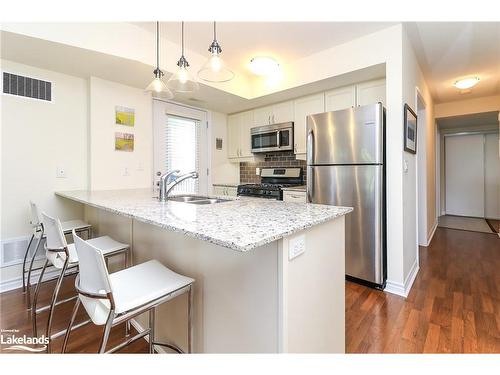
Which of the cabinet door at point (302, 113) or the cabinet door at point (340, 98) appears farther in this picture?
the cabinet door at point (302, 113)

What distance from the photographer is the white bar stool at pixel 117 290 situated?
0.94m

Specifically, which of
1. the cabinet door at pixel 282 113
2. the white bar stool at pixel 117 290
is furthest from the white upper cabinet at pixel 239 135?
the white bar stool at pixel 117 290

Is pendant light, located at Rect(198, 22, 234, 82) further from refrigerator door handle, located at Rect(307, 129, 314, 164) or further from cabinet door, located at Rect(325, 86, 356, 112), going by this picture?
cabinet door, located at Rect(325, 86, 356, 112)

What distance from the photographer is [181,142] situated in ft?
12.2

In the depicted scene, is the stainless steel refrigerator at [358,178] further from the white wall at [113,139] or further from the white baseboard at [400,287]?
the white wall at [113,139]

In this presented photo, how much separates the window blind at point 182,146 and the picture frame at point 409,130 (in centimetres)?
279

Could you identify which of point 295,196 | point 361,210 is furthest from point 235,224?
point 295,196

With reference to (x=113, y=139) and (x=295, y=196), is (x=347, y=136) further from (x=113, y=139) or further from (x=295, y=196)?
(x=113, y=139)

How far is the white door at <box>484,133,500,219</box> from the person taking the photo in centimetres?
544

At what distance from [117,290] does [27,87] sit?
247 centimetres

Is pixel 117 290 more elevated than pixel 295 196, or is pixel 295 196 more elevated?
pixel 295 196

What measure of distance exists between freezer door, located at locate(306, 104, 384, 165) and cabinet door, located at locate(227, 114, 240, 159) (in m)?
1.75

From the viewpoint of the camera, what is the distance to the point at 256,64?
9.70 ft
